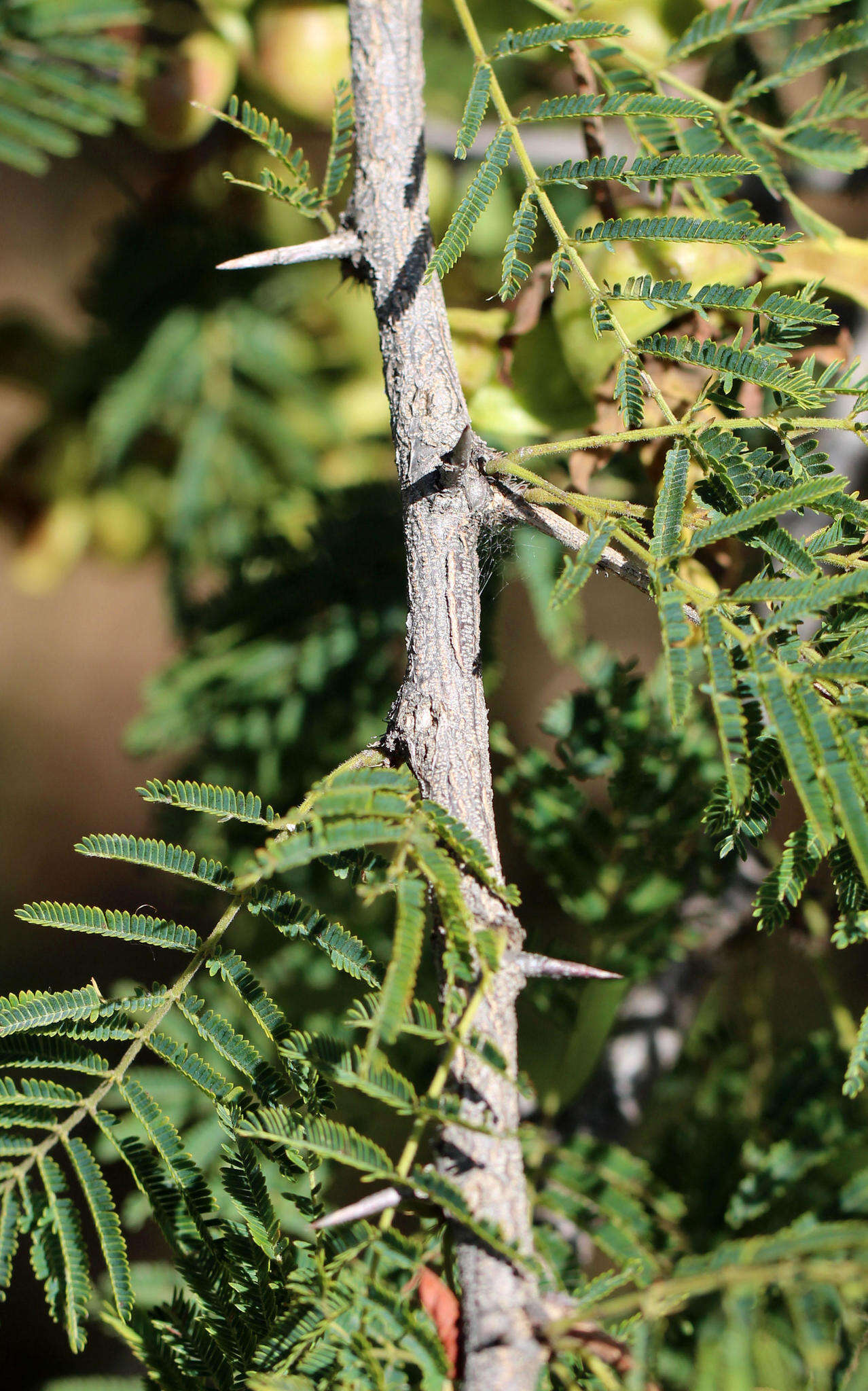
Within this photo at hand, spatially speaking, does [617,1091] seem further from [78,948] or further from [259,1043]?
[78,948]

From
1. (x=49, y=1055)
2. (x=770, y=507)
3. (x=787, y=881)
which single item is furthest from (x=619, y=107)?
(x=49, y=1055)

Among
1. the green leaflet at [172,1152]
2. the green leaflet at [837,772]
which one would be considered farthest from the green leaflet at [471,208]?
the green leaflet at [172,1152]

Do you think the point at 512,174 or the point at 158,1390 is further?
the point at 512,174

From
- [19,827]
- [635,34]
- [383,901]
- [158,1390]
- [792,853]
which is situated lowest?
[158,1390]

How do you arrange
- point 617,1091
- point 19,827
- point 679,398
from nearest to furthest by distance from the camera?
point 679,398 < point 617,1091 < point 19,827

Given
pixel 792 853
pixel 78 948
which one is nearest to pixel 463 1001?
pixel 792 853

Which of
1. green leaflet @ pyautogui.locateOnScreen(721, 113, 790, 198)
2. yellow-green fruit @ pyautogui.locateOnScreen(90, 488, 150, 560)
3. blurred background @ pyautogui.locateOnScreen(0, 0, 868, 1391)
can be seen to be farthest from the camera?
yellow-green fruit @ pyautogui.locateOnScreen(90, 488, 150, 560)

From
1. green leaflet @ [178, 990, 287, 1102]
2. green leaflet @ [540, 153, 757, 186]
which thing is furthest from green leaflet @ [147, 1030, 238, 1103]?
green leaflet @ [540, 153, 757, 186]

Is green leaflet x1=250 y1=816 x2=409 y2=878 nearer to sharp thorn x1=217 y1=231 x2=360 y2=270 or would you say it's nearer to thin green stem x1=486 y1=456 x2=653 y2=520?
thin green stem x1=486 y1=456 x2=653 y2=520
